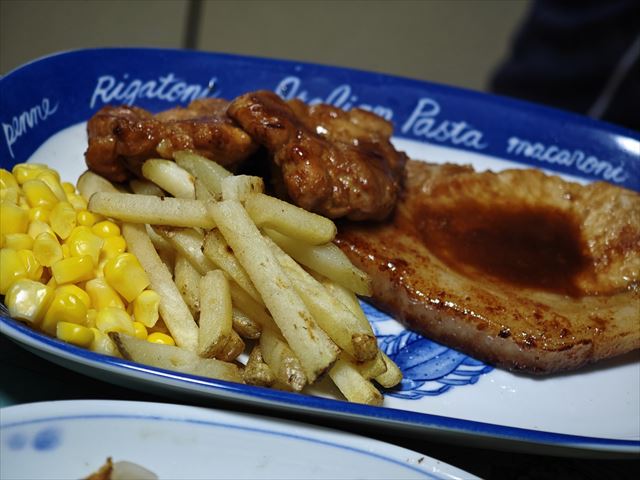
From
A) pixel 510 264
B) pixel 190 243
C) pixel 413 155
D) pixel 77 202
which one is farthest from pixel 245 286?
pixel 413 155

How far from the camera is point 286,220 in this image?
300 cm

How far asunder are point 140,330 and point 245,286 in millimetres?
491

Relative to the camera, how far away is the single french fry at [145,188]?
352 cm

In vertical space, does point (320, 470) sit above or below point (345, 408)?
below

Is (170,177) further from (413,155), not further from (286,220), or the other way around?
(413,155)

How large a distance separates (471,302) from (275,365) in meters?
1.16

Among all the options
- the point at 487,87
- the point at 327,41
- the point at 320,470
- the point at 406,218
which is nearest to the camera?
the point at 320,470

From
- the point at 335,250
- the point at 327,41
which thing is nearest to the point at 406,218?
the point at 335,250

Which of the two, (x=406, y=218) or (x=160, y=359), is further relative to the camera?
(x=406, y=218)

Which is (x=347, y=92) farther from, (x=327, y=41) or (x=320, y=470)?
(x=327, y=41)

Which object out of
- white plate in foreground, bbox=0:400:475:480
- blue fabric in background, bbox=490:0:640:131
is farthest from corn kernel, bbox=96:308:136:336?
blue fabric in background, bbox=490:0:640:131

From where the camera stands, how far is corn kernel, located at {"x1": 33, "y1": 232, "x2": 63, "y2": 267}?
299 cm

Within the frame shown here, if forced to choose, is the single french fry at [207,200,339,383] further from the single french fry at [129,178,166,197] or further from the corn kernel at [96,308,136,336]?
the single french fry at [129,178,166,197]

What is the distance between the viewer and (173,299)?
306 cm
